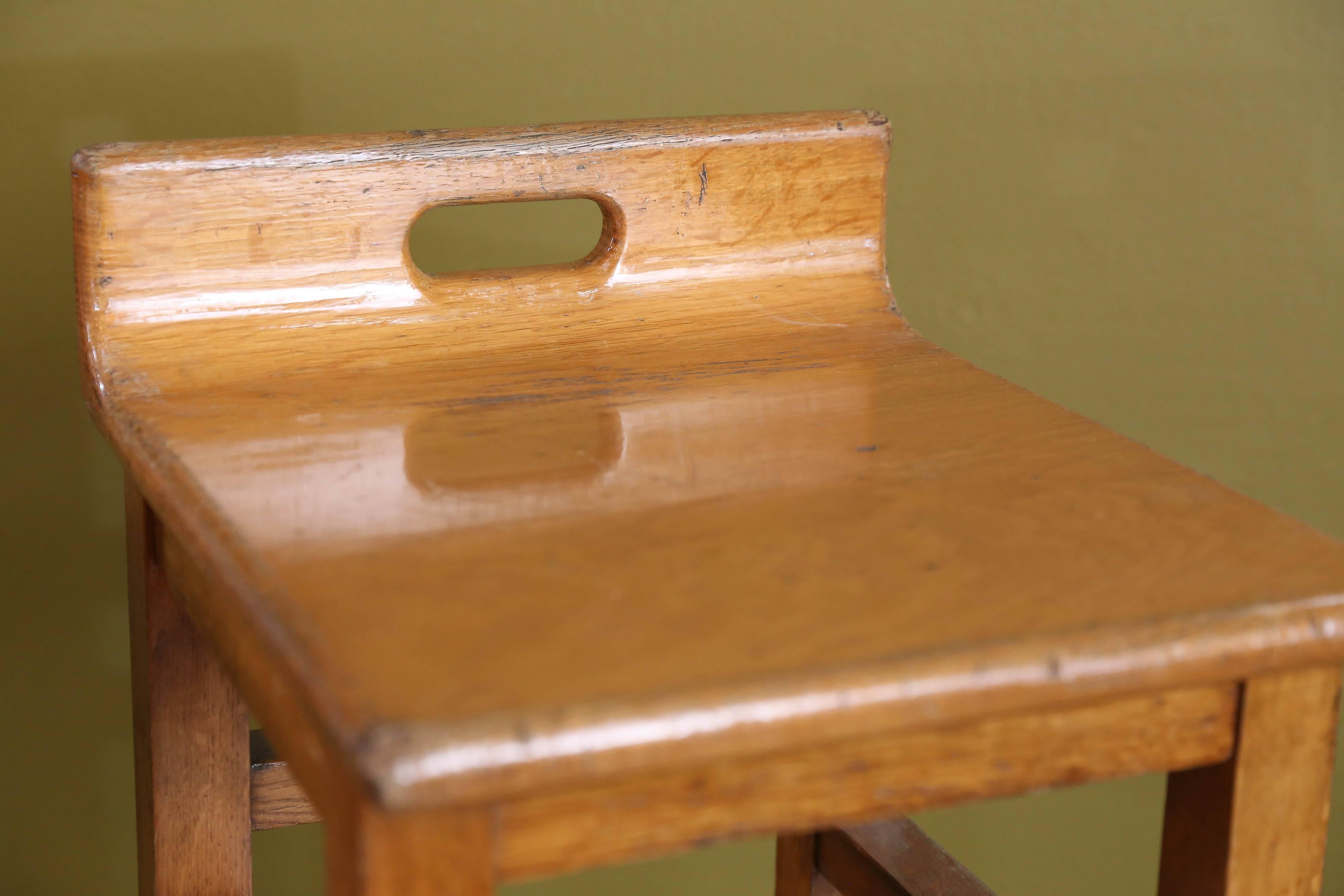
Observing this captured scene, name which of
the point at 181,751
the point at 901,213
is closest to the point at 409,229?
the point at 181,751

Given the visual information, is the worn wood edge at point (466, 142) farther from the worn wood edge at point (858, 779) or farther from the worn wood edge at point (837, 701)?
the worn wood edge at point (858, 779)

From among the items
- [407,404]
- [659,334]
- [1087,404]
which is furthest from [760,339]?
[1087,404]

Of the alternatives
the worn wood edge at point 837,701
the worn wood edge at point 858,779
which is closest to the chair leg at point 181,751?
the worn wood edge at point 837,701

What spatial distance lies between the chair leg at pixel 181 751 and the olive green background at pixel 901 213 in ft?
1.42

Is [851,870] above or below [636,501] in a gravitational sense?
below

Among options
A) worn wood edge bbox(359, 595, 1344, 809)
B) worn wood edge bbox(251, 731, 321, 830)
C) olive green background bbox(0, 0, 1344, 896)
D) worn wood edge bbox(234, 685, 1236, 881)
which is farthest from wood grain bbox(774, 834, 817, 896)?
worn wood edge bbox(359, 595, 1344, 809)

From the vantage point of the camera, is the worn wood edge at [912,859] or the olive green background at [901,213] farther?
the olive green background at [901,213]

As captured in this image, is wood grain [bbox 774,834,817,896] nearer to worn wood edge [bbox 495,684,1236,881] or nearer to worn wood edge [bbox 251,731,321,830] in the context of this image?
worn wood edge [bbox 251,731,321,830]

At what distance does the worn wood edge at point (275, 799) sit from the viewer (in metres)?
0.90

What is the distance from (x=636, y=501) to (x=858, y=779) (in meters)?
0.14

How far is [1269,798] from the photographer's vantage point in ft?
1.82

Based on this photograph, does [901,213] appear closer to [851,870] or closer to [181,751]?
[851,870]

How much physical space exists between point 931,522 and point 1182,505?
0.34 feet

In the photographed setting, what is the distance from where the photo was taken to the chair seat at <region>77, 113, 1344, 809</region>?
1.47ft
